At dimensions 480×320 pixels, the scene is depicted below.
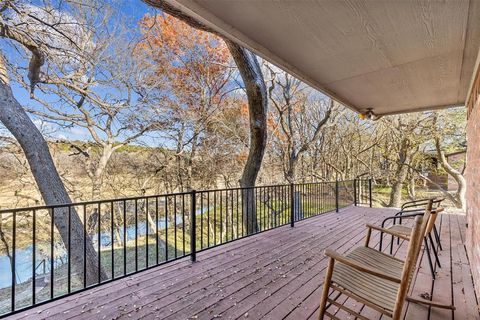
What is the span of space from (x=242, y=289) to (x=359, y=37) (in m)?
2.42

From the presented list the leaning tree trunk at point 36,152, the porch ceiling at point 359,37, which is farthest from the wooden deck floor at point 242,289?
the leaning tree trunk at point 36,152

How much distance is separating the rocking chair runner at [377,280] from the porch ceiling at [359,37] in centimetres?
137

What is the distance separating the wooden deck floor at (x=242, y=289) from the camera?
1856 mm

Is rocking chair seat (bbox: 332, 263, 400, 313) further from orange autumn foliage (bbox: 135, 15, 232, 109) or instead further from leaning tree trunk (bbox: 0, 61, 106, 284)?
orange autumn foliage (bbox: 135, 15, 232, 109)

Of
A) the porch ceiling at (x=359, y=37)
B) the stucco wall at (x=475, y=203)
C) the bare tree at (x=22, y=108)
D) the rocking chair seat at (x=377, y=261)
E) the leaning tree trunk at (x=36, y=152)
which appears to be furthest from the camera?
the leaning tree trunk at (x=36, y=152)

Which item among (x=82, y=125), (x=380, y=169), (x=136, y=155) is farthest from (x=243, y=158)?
(x=380, y=169)

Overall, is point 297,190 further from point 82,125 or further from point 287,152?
point 82,125

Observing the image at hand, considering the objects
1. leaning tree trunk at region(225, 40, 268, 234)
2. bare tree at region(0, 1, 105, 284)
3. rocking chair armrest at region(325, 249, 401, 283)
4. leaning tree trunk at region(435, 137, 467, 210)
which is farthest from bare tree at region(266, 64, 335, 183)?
rocking chair armrest at region(325, 249, 401, 283)

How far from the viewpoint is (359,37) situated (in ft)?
6.36

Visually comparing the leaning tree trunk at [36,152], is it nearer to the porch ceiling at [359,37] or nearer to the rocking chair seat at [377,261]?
the porch ceiling at [359,37]

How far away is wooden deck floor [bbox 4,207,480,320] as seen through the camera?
1.86 metres

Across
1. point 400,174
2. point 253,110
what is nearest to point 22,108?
point 253,110

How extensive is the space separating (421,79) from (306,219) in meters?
3.12

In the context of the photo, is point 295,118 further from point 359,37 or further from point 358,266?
point 358,266
